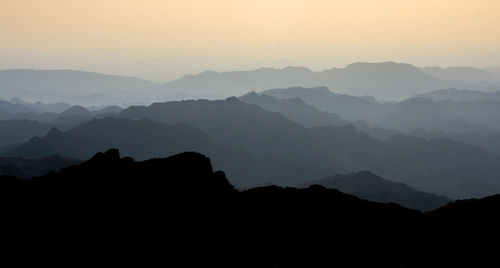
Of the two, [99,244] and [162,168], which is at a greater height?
[162,168]

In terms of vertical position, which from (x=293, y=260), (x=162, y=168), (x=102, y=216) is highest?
(x=162, y=168)

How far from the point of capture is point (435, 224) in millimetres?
51344

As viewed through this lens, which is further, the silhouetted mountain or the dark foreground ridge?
the silhouetted mountain

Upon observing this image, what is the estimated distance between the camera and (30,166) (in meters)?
179

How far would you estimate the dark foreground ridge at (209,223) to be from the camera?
40.7 metres

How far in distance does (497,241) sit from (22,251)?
3810 centimetres

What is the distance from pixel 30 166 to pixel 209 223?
15183cm

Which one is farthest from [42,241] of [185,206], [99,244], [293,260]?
[293,260]

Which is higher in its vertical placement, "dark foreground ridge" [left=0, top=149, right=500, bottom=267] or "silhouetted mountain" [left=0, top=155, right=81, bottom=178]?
"silhouetted mountain" [left=0, top=155, right=81, bottom=178]

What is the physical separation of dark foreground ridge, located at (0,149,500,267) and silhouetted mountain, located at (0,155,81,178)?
414 ft

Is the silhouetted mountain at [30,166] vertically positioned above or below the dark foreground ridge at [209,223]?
above

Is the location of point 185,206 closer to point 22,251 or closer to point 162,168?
point 162,168

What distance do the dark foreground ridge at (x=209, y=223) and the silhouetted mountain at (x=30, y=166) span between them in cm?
12633

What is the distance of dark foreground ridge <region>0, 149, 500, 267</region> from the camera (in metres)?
40.7
